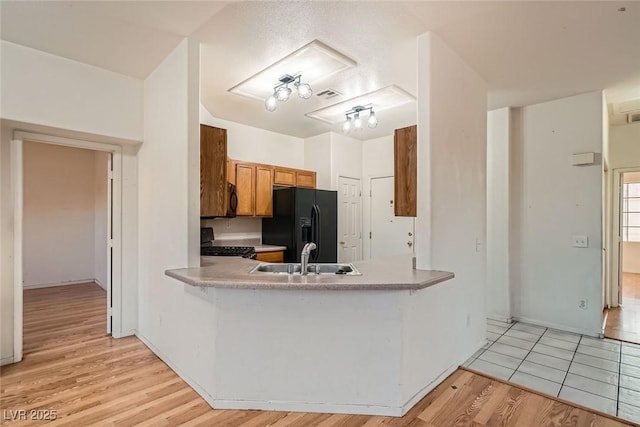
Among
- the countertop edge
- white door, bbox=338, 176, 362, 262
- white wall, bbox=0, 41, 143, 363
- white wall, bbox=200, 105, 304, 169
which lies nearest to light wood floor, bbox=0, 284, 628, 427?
white wall, bbox=0, 41, 143, 363

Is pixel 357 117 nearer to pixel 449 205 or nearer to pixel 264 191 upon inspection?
pixel 264 191

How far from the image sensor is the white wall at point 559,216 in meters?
3.49

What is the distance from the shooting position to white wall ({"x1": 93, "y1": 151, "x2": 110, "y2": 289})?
571 cm

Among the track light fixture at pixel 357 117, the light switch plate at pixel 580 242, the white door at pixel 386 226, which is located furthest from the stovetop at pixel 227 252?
the light switch plate at pixel 580 242

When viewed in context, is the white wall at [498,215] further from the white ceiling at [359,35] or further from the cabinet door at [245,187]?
the cabinet door at [245,187]

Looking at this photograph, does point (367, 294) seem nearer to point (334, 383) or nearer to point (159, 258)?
point (334, 383)

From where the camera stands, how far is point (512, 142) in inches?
158

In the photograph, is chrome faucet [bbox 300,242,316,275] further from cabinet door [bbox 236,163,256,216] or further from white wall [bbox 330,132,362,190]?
white wall [bbox 330,132,362,190]

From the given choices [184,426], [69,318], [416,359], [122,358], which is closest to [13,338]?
[122,358]

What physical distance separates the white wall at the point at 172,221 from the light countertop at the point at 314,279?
0.64 ft

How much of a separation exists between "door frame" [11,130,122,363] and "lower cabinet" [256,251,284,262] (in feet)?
5.16

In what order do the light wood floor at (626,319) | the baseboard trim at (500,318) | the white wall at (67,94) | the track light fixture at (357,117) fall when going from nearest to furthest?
the white wall at (67,94)
the light wood floor at (626,319)
the baseboard trim at (500,318)
the track light fixture at (357,117)

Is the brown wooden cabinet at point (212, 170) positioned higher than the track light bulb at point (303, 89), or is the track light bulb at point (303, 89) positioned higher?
the track light bulb at point (303, 89)

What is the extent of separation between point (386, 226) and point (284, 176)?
1932mm
